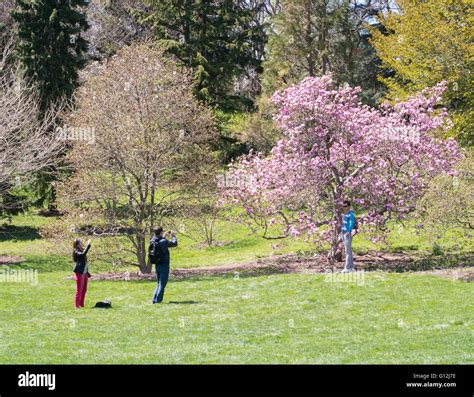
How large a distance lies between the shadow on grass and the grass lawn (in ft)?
42.0

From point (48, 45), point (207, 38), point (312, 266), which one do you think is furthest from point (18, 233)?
point (312, 266)

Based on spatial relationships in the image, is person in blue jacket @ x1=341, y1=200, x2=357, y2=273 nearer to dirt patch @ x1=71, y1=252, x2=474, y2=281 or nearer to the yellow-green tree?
dirt patch @ x1=71, y1=252, x2=474, y2=281

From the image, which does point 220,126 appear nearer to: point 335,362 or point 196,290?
point 196,290

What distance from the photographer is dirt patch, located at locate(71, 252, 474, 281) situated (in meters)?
22.7

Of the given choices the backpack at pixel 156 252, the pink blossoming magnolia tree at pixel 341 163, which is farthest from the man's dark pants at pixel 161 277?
the pink blossoming magnolia tree at pixel 341 163

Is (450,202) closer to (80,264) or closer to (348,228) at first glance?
(348,228)

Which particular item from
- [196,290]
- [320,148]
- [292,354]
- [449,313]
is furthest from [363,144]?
[292,354]

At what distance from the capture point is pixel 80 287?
16391 millimetres

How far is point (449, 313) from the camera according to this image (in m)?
14.6

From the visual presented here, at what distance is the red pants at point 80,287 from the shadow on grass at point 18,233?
18.8 m

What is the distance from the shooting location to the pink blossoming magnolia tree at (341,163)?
23.2 metres

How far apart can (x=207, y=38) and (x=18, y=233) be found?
14.9 meters

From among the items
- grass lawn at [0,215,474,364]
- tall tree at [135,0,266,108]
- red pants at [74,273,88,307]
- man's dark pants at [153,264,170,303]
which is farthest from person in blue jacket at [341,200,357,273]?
tall tree at [135,0,266,108]

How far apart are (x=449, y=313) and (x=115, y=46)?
37155 mm
